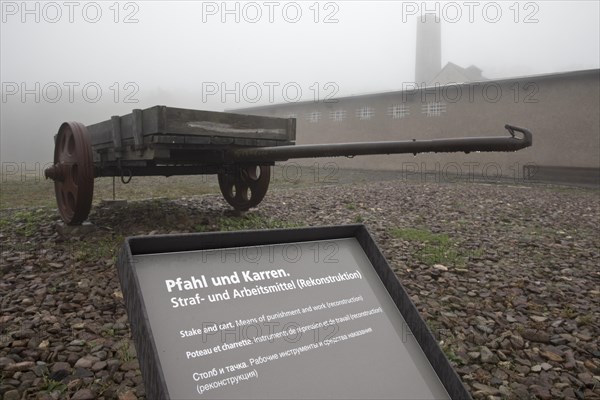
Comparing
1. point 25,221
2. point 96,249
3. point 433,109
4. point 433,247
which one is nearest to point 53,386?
point 96,249

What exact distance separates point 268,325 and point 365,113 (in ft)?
62.1

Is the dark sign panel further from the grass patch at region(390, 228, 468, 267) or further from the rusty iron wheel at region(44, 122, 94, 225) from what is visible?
the rusty iron wheel at region(44, 122, 94, 225)

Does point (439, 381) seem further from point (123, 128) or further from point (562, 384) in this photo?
point (123, 128)

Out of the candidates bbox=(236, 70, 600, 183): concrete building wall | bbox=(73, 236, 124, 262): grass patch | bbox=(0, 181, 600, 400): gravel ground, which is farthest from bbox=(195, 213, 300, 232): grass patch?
bbox=(236, 70, 600, 183): concrete building wall

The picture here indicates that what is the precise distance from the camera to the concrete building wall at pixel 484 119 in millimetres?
14234

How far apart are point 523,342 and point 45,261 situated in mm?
3563

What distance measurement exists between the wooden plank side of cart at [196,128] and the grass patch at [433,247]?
1706 millimetres

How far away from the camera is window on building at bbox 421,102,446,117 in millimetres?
17047

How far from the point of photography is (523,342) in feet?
7.82

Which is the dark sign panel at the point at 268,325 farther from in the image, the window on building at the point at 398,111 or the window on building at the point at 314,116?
the window on building at the point at 314,116

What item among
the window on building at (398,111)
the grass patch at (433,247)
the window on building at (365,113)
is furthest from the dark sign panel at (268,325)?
the window on building at (365,113)

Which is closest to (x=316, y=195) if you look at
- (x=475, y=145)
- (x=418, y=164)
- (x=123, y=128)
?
(x=123, y=128)

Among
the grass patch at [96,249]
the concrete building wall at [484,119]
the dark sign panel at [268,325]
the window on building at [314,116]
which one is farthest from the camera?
the window on building at [314,116]

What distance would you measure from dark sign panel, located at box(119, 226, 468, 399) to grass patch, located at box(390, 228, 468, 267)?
230 cm
